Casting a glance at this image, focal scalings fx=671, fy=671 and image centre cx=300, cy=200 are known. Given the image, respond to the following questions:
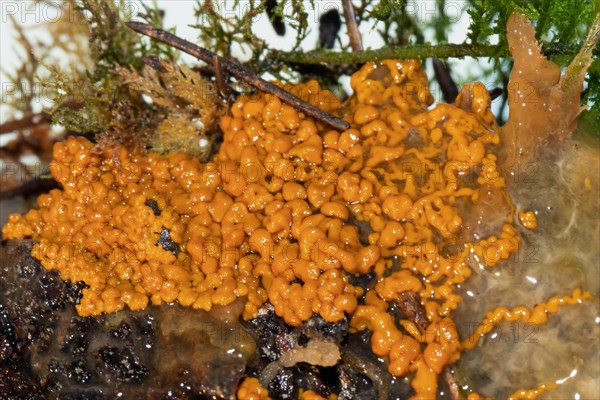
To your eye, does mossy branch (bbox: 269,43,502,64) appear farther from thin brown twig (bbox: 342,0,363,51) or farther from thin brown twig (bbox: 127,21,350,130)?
thin brown twig (bbox: 127,21,350,130)

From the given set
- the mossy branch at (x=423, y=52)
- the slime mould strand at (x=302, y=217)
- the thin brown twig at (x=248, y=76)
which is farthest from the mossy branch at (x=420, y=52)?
the thin brown twig at (x=248, y=76)

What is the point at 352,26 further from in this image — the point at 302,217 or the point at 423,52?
the point at 302,217

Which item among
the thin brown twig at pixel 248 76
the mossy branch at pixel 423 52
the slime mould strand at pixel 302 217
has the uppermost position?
the mossy branch at pixel 423 52

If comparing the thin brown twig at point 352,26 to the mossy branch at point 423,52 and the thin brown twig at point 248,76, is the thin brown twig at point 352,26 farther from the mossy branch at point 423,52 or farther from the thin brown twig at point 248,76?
the thin brown twig at point 248,76

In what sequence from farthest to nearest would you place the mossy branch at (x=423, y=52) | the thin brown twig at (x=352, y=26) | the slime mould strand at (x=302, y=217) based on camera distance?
the thin brown twig at (x=352, y=26) < the mossy branch at (x=423, y=52) < the slime mould strand at (x=302, y=217)

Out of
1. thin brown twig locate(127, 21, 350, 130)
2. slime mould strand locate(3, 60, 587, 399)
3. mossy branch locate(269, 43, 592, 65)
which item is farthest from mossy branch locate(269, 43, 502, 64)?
thin brown twig locate(127, 21, 350, 130)

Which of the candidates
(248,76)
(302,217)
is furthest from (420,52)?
(302,217)
